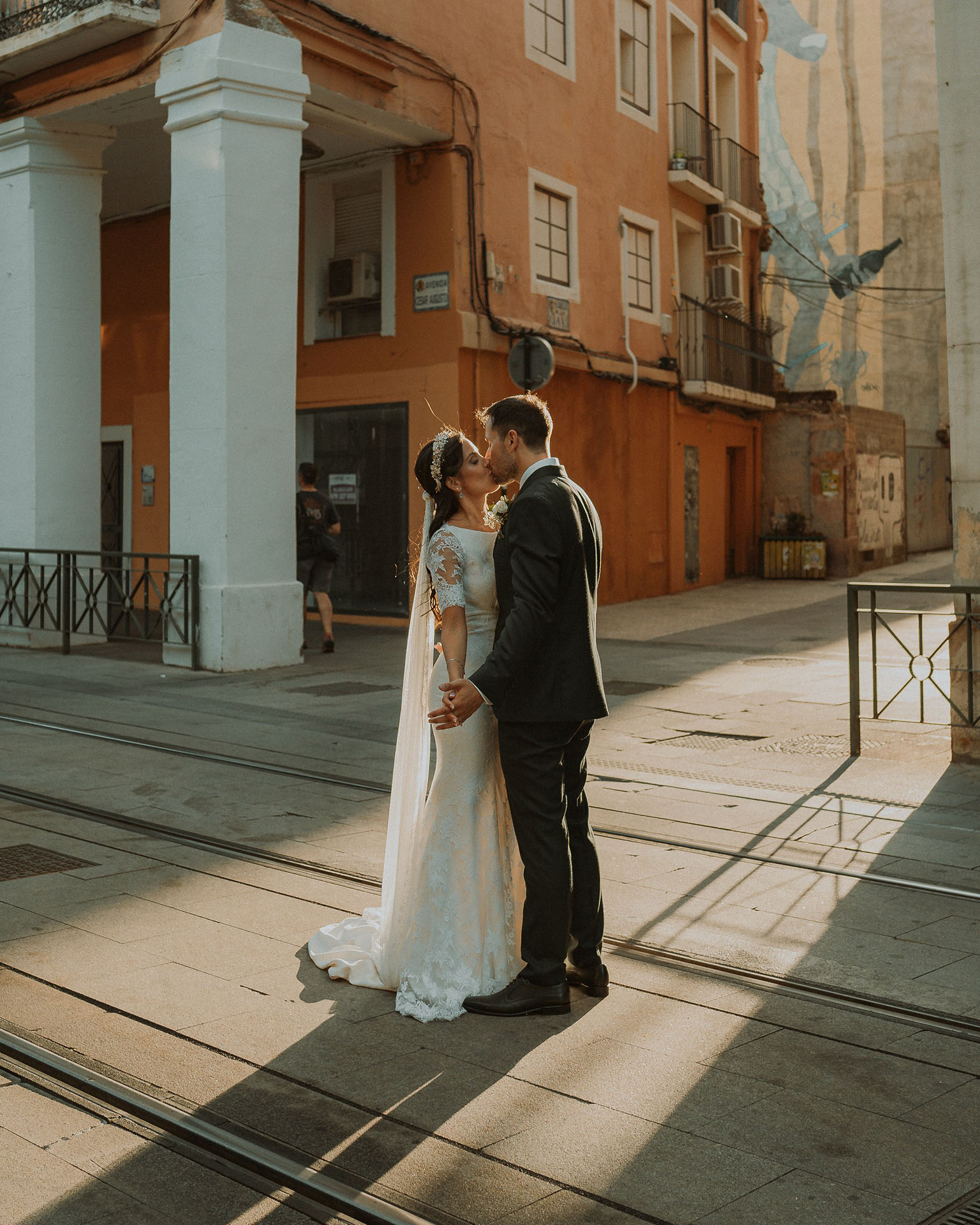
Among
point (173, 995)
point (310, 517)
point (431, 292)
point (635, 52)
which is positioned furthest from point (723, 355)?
point (173, 995)

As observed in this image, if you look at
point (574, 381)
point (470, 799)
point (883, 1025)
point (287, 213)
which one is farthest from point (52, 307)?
point (883, 1025)

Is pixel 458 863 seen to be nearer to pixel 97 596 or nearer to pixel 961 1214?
pixel 961 1214

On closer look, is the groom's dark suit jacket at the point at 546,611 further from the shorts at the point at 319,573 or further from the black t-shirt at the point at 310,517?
the shorts at the point at 319,573

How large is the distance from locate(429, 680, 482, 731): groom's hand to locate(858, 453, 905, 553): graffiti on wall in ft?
73.7

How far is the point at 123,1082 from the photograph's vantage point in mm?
3570

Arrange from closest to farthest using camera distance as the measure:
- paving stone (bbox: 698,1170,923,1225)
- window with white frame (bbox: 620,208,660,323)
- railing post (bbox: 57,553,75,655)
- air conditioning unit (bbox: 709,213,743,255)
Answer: paving stone (bbox: 698,1170,923,1225) → railing post (bbox: 57,553,75,655) → window with white frame (bbox: 620,208,660,323) → air conditioning unit (bbox: 709,213,743,255)

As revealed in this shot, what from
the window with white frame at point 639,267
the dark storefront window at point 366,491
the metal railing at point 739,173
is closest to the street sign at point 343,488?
the dark storefront window at point 366,491

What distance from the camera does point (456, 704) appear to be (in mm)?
4016

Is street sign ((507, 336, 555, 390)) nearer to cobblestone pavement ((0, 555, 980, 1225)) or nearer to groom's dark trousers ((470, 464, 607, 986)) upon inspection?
cobblestone pavement ((0, 555, 980, 1225))

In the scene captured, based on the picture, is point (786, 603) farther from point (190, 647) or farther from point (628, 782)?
point (628, 782)

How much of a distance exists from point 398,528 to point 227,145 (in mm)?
5694

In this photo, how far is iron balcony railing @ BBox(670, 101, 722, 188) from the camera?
72.1ft

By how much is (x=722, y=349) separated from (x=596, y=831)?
18148 millimetres

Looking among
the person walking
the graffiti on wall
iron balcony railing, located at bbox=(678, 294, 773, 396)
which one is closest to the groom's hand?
the person walking
